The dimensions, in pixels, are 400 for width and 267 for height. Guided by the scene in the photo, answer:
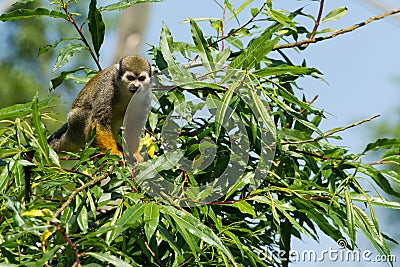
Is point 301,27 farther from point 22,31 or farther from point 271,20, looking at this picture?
point 22,31

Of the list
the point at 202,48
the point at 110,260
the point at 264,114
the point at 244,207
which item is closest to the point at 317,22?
the point at 202,48

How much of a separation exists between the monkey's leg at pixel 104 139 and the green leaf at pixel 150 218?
1.76 m

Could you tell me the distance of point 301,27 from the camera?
3.17m

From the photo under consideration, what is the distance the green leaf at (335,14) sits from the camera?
10.7ft

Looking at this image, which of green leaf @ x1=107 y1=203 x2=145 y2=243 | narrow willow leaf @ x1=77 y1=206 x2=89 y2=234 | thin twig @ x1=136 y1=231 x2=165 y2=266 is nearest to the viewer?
green leaf @ x1=107 y1=203 x2=145 y2=243

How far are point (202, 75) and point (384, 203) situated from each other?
3.06 feet

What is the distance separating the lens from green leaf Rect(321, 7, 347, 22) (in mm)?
3275

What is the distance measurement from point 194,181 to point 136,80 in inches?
58.5

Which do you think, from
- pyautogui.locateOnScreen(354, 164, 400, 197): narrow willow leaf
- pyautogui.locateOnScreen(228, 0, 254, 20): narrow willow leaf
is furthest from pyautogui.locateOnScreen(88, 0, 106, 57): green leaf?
pyautogui.locateOnScreen(354, 164, 400, 197): narrow willow leaf

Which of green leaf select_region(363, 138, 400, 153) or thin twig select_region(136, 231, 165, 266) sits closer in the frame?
thin twig select_region(136, 231, 165, 266)

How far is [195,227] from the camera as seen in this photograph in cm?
213

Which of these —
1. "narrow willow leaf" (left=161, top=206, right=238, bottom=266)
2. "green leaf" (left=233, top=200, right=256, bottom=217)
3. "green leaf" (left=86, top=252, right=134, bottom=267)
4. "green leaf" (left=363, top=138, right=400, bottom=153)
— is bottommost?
"green leaf" (left=233, top=200, right=256, bottom=217)

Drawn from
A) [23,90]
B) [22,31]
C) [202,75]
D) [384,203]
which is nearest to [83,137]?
[202,75]

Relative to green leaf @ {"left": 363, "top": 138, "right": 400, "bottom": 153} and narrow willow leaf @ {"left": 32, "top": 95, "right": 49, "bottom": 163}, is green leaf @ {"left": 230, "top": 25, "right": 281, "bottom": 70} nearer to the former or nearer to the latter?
green leaf @ {"left": 363, "top": 138, "right": 400, "bottom": 153}
